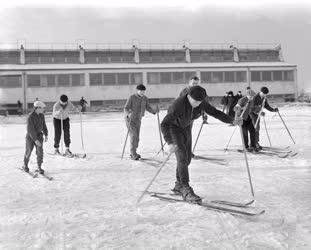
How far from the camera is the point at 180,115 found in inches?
201

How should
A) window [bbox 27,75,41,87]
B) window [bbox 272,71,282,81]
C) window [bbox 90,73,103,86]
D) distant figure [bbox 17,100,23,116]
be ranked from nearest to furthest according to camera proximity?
distant figure [bbox 17,100,23,116] < window [bbox 27,75,41,87] < window [bbox 90,73,103,86] < window [bbox 272,71,282,81]

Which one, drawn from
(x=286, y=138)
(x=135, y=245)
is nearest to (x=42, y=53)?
(x=286, y=138)

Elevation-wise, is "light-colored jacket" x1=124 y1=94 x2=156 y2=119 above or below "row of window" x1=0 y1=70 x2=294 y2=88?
below

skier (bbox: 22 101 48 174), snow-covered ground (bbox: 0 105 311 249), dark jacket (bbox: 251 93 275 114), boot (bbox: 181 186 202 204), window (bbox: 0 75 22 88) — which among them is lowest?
snow-covered ground (bbox: 0 105 311 249)

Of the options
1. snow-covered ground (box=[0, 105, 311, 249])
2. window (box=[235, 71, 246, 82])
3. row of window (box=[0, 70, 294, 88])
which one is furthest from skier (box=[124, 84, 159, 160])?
window (box=[235, 71, 246, 82])

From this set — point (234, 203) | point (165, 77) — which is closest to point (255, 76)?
point (165, 77)

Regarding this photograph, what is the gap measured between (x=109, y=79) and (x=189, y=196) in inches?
1317

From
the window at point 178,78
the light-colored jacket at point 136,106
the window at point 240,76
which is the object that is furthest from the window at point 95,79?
the light-colored jacket at point 136,106

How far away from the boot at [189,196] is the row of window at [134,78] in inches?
1304

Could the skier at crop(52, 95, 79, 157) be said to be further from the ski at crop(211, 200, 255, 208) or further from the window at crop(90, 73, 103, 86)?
the window at crop(90, 73, 103, 86)

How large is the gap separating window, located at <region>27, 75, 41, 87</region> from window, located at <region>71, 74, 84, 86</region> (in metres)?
2.91

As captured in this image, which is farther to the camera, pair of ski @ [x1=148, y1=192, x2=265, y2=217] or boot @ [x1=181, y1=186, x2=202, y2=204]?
boot @ [x1=181, y1=186, x2=202, y2=204]

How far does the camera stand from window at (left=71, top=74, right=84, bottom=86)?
37.4 meters

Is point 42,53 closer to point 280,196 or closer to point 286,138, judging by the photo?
point 286,138
